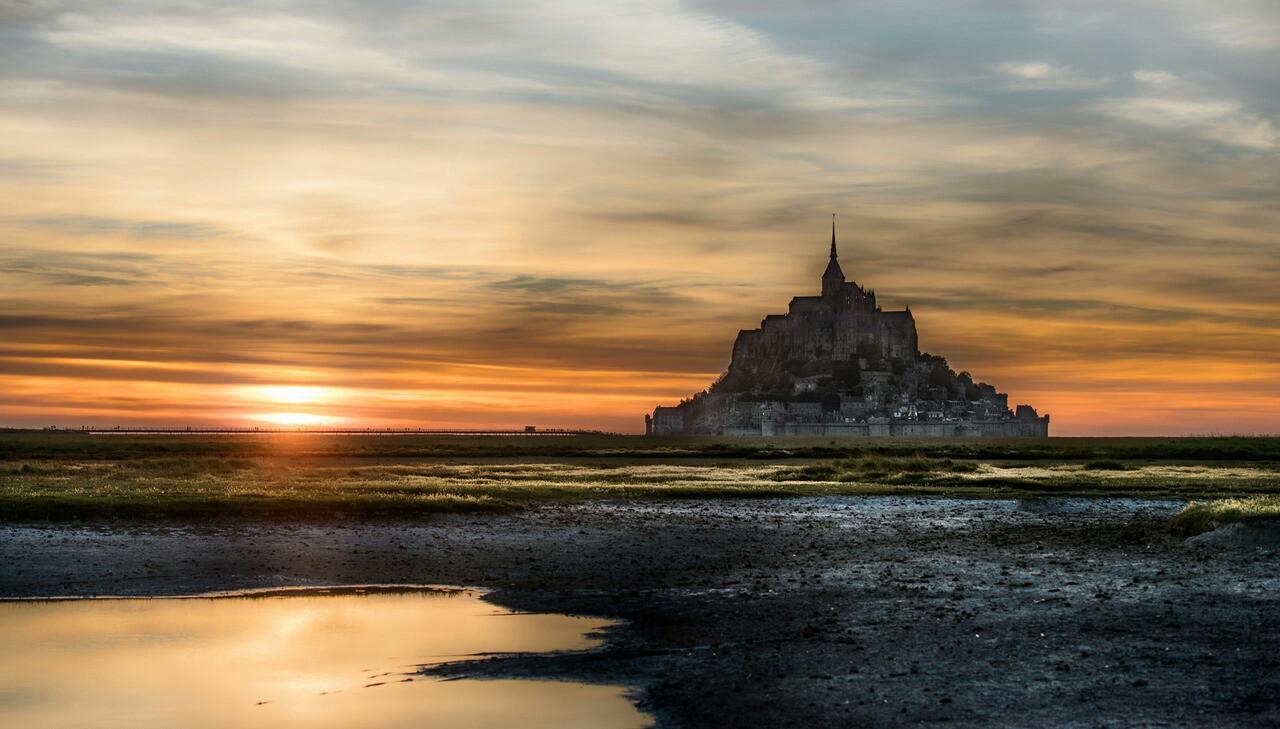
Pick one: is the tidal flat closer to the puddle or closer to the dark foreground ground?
the dark foreground ground

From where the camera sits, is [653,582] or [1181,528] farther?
[1181,528]

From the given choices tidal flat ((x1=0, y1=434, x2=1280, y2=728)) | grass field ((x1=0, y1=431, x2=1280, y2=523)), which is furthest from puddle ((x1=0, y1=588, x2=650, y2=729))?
grass field ((x1=0, y1=431, x2=1280, y2=523))

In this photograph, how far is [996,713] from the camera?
46.5 ft

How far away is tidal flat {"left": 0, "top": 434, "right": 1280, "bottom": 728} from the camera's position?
1530 cm

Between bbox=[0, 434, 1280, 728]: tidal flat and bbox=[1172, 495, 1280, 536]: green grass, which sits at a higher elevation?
bbox=[1172, 495, 1280, 536]: green grass

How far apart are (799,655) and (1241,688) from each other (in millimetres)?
6006

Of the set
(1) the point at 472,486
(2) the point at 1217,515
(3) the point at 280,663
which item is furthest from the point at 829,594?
(1) the point at 472,486

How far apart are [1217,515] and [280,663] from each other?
2684 centimetres

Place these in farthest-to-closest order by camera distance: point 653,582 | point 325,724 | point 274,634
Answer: point 653,582
point 274,634
point 325,724

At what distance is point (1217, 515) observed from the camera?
3338 centimetres

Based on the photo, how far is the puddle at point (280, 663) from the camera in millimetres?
15016

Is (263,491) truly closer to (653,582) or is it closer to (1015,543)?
(653,582)

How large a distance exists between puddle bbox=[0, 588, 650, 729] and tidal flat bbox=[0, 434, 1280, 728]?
2.94 feet

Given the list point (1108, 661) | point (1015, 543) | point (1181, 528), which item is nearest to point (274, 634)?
point (1108, 661)
